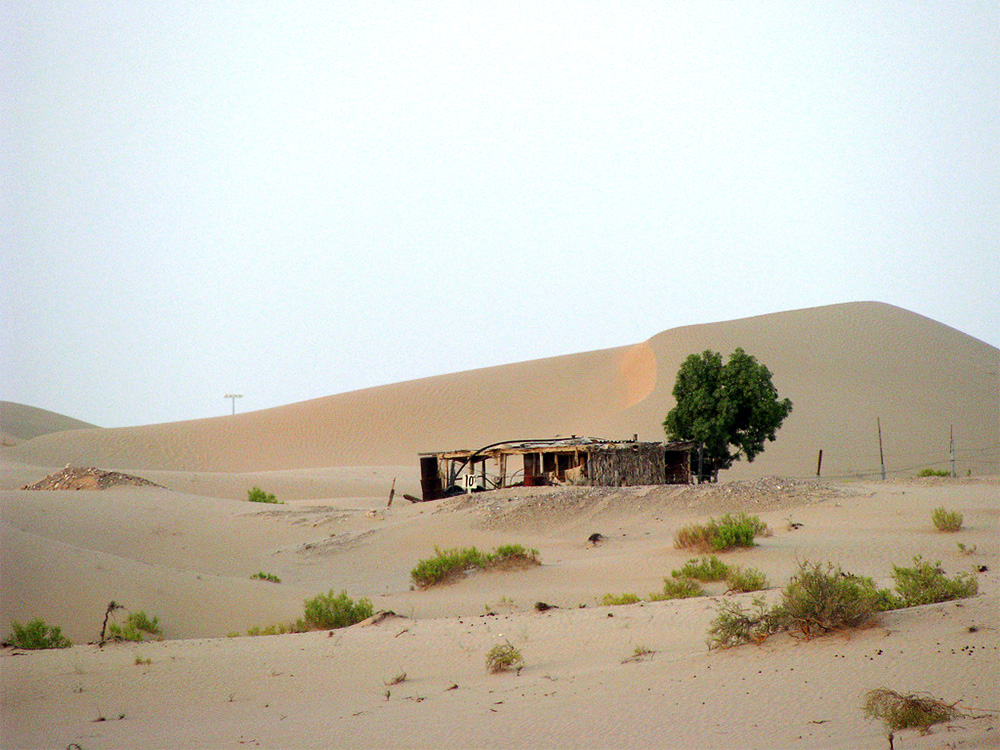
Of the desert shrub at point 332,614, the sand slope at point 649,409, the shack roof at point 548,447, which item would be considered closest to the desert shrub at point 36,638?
the desert shrub at point 332,614

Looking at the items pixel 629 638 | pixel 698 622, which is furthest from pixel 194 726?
pixel 698 622

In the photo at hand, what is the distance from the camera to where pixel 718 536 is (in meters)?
13.4

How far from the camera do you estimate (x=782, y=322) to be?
68750mm

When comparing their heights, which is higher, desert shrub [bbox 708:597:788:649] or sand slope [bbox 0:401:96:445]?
sand slope [bbox 0:401:96:445]

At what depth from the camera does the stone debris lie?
24250 millimetres

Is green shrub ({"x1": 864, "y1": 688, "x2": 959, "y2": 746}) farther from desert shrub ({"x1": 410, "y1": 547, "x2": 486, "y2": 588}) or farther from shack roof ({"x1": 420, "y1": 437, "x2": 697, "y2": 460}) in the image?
shack roof ({"x1": 420, "y1": 437, "x2": 697, "y2": 460})

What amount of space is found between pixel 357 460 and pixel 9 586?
51.2 m

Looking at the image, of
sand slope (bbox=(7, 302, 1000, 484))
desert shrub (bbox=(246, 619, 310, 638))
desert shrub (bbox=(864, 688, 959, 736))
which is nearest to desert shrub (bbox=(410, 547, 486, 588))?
desert shrub (bbox=(246, 619, 310, 638))

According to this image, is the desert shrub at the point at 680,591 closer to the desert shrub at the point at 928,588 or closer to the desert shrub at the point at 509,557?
the desert shrub at the point at 928,588

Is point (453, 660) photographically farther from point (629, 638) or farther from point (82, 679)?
point (82, 679)

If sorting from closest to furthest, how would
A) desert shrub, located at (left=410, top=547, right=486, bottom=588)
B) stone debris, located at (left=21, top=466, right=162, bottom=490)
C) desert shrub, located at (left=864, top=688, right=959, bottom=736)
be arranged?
desert shrub, located at (left=864, top=688, right=959, bottom=736) < desert shrub, located at (left=410, top=547, right=486, bottom=588) < stone debris, located at (left=21, top=466, right=162, bottom=490)

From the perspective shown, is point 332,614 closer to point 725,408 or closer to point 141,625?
point 141,625

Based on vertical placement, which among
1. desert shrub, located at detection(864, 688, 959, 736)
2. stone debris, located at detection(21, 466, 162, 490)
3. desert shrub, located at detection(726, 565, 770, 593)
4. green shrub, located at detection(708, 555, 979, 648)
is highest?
stone debris, located at detection(21, 466, 162, 490)

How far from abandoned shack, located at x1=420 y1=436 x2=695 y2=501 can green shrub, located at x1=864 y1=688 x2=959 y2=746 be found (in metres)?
17.4
